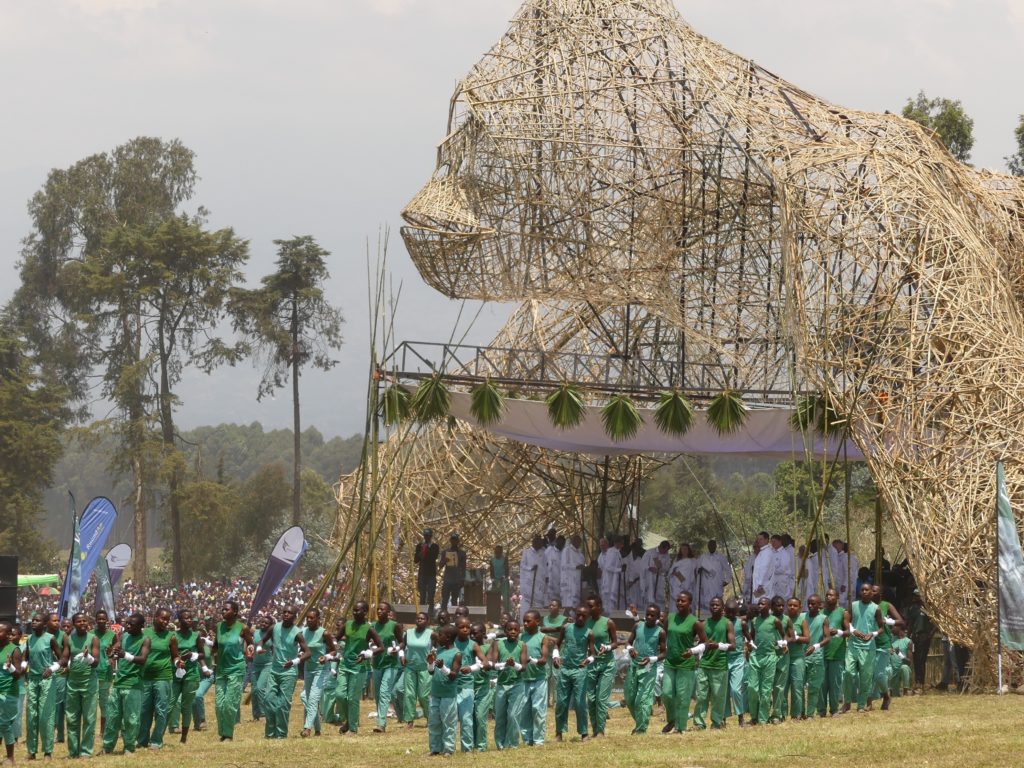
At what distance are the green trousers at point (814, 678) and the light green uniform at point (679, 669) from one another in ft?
5.49

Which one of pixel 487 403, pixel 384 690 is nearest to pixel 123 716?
pixel 384 690

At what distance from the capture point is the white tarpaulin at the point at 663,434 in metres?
24.0

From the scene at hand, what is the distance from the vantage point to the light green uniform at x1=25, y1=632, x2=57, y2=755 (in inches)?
645

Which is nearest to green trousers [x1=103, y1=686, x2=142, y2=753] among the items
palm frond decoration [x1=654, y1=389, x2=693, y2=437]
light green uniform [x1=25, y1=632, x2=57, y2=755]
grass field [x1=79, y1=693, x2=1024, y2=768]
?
grass field [x1=79, y1=693, x2=1024, y2=768]

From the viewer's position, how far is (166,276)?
185 feet

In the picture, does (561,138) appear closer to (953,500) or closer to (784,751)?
(953,500)

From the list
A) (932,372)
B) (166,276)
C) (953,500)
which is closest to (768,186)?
(932,372)

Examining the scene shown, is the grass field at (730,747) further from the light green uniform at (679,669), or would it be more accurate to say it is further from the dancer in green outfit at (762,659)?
the dancer in green outfit at (762,659)

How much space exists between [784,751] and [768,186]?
1265 cm

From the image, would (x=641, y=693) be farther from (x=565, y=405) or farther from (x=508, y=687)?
(x=565, y=405)

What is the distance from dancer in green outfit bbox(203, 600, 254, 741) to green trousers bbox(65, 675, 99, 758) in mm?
1394

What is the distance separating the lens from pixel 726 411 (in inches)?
929

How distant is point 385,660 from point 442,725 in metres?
2.66

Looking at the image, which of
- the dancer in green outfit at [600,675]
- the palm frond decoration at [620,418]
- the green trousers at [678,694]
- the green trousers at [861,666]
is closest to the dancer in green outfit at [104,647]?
the dancer in green outfit at [600,675]
